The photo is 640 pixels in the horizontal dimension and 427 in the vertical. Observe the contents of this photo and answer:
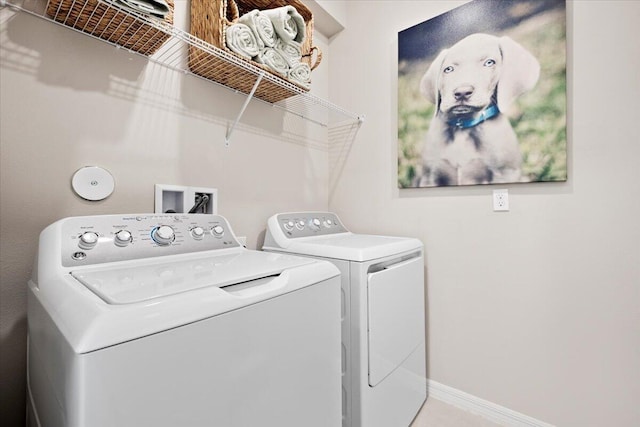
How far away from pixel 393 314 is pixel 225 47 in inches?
52.9

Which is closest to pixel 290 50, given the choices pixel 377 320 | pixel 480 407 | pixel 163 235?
pixel 163 235

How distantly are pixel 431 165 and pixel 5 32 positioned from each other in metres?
1.83

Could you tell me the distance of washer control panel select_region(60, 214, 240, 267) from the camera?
89 centimetres

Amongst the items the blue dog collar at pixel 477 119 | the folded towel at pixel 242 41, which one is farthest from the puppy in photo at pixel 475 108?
the folded towel at pixel 242 41

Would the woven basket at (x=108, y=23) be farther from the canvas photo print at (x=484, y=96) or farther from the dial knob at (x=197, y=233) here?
the canvas photo print at (x=484, y=96)

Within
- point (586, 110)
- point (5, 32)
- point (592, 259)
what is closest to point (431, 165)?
point (586, 110)

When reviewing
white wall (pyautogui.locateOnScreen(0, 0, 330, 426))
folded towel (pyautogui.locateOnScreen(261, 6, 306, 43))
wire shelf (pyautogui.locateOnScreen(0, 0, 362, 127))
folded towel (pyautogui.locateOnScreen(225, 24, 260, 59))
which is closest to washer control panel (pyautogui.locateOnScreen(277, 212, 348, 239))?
white wall (pyautogui.locateOnScreen(0, 0, 330, 426))

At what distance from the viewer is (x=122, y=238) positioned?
97 centimetres

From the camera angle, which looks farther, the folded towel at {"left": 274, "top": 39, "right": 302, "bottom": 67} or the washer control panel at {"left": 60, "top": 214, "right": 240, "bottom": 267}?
the folded towel at {"left": 274, "top": 39, "right": 302, "bottom": 67}

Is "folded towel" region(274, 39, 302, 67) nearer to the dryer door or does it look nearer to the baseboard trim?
the dryer door

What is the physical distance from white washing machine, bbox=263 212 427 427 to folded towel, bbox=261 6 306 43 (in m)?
0.89

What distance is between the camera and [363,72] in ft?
6.89

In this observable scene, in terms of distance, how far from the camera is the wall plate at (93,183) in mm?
1127

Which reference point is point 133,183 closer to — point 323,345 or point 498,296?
point 323,345
